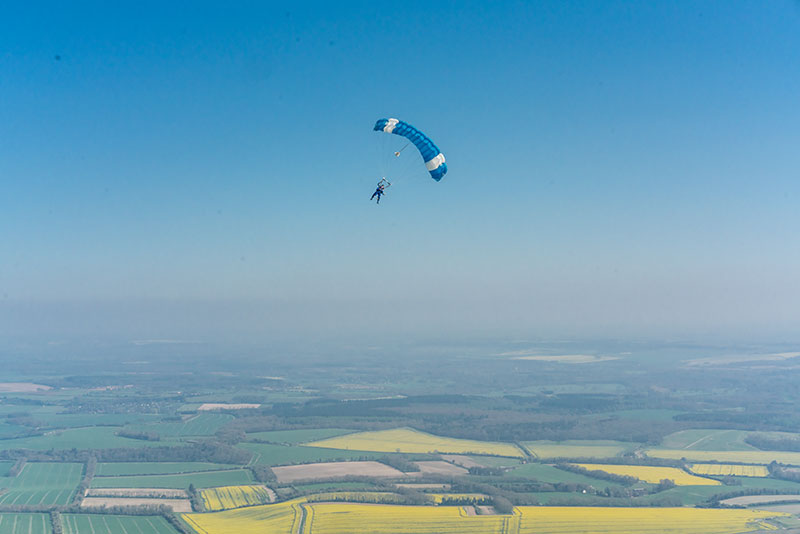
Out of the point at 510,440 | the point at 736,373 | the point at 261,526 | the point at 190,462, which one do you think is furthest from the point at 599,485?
the point at 736,373

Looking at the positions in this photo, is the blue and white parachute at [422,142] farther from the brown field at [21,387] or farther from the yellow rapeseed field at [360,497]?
the brown field at [21,387]

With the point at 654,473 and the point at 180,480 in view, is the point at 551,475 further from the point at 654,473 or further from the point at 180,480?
the point at 180,480

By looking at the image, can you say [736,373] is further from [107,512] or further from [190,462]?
[107,512]

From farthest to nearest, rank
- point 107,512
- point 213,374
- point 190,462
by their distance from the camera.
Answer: point 213,374 → point 190,462 → point 107,512

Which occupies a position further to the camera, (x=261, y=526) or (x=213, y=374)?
(x=213, y=374)

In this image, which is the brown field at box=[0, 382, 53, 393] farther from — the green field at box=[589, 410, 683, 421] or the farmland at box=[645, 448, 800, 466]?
the farmland at box=[645, 448, 800, 466]

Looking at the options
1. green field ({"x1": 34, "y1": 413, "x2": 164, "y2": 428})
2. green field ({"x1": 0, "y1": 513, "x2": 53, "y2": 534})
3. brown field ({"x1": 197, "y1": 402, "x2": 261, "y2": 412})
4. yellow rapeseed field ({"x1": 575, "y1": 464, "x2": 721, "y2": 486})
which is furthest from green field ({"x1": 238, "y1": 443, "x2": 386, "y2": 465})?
brown field ({"x1": 197, "y1": 402, "x2": 261, "y2": 412})
